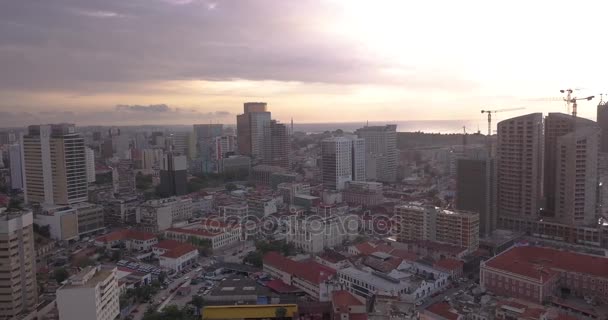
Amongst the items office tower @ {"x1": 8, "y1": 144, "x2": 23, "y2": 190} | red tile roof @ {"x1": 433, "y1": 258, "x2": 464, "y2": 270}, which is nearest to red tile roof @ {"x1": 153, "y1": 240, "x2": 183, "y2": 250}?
red tile roof @ {"x1": 433, "y1": 258, "x2": 464, "y2": 270}

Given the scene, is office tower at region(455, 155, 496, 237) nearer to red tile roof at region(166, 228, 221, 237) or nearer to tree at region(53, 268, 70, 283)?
red tile roof at region(166, 228, 221, 237)

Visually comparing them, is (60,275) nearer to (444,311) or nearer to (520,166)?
(444,311)

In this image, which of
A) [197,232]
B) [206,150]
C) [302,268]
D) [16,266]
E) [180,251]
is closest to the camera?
[16,266]

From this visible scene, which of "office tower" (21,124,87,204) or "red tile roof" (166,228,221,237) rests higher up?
"office tower" (21,124,87,204)

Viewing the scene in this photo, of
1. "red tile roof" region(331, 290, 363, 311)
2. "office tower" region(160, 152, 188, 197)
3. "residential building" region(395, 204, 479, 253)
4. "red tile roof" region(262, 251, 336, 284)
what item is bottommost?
"red tile roof" region(262, 251, 336, 284)

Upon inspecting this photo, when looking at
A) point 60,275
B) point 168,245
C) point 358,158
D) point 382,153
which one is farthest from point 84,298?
point 382,153

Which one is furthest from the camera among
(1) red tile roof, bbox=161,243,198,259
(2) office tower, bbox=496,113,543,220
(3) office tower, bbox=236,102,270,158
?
(3) office tower, bbox=236,102,270,158
